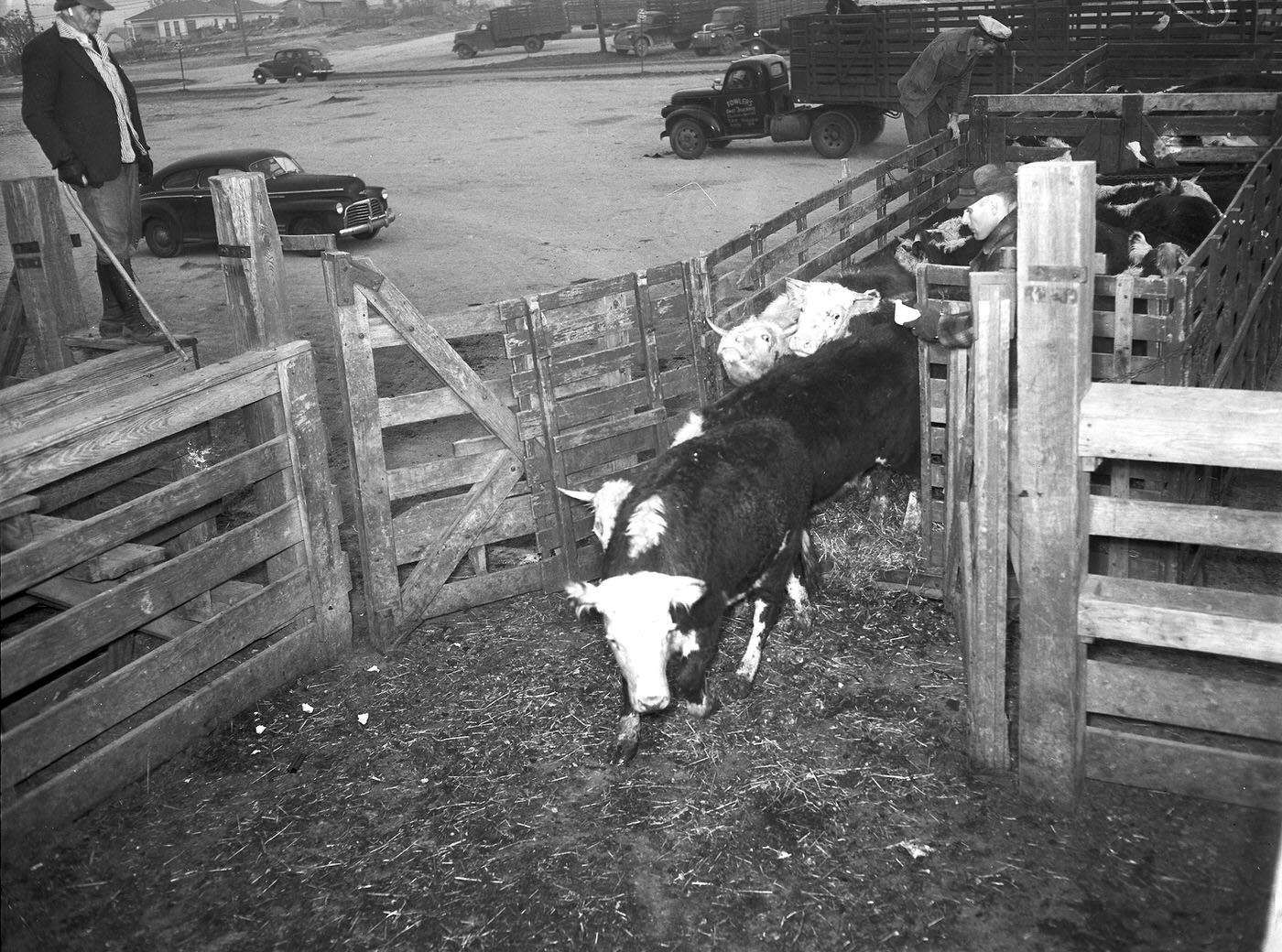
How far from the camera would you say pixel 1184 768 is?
4.29m

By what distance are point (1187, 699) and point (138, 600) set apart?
4284 millimetres

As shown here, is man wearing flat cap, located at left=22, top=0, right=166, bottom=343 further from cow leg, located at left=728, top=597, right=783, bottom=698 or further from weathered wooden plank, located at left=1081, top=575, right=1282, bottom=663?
weathered wooden plank, located at left=1081, top=575, right=1282, bottom=663

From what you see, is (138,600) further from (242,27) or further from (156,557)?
(242,27)

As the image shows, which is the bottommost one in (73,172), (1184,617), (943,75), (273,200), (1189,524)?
(1184,617)

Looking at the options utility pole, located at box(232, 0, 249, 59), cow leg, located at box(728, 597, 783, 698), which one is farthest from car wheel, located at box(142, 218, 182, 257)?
utility pole, located at box(232, 0, 249, 59)

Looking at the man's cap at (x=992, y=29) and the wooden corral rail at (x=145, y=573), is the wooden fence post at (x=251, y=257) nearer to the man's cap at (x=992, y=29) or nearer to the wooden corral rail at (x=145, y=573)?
the wooden corral rail at (x=145, y=573)

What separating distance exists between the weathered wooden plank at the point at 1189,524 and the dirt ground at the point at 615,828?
1111mm

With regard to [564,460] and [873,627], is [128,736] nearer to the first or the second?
[564,460]

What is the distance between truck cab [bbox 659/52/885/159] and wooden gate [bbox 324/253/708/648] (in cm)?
1429

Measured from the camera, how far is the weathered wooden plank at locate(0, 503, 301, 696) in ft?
A: 15.0

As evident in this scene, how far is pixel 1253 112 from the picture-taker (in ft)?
32.6

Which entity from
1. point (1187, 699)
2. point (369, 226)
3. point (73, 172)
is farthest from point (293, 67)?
point (1187, 699)

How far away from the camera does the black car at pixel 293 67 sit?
136ft

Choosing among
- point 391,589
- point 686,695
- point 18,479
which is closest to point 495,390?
point 391,589
